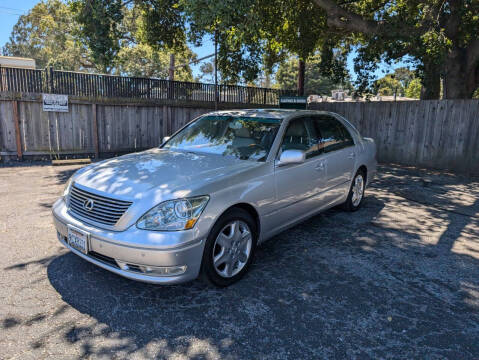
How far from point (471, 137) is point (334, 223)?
6.74 m

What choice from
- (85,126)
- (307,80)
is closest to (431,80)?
(85,126)

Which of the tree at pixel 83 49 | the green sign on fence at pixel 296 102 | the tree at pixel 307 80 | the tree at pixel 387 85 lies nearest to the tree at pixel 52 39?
the tree at pixel 83 49

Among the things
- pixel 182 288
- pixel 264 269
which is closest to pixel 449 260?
pixel 264 269

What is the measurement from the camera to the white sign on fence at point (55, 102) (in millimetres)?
9674

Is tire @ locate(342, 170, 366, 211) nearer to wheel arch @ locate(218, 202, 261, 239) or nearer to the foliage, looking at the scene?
wheel arch @ locate(218, 202, 261, 239)

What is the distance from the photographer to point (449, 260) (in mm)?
4105

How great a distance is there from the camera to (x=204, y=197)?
2945 millimetres

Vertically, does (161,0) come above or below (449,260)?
above


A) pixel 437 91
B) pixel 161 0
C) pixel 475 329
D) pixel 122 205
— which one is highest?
pixel 161 0

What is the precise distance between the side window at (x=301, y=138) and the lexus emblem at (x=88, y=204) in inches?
82.8

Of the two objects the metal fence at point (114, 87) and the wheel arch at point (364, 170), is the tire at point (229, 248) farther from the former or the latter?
the metal fence at point (114, 87)

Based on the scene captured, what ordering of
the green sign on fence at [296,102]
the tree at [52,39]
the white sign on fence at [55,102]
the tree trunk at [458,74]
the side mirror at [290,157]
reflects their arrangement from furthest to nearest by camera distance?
the tree at [52,39], the green sign on fence at [296,102], the tree trunk at [458,74], the white sign on fence at [55,102], the side mirror at [290,157]

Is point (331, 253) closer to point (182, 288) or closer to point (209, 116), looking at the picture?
point (182, 288)

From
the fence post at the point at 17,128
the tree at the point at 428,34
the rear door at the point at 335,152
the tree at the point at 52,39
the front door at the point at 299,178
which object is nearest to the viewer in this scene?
the front door at the point at 299,178
